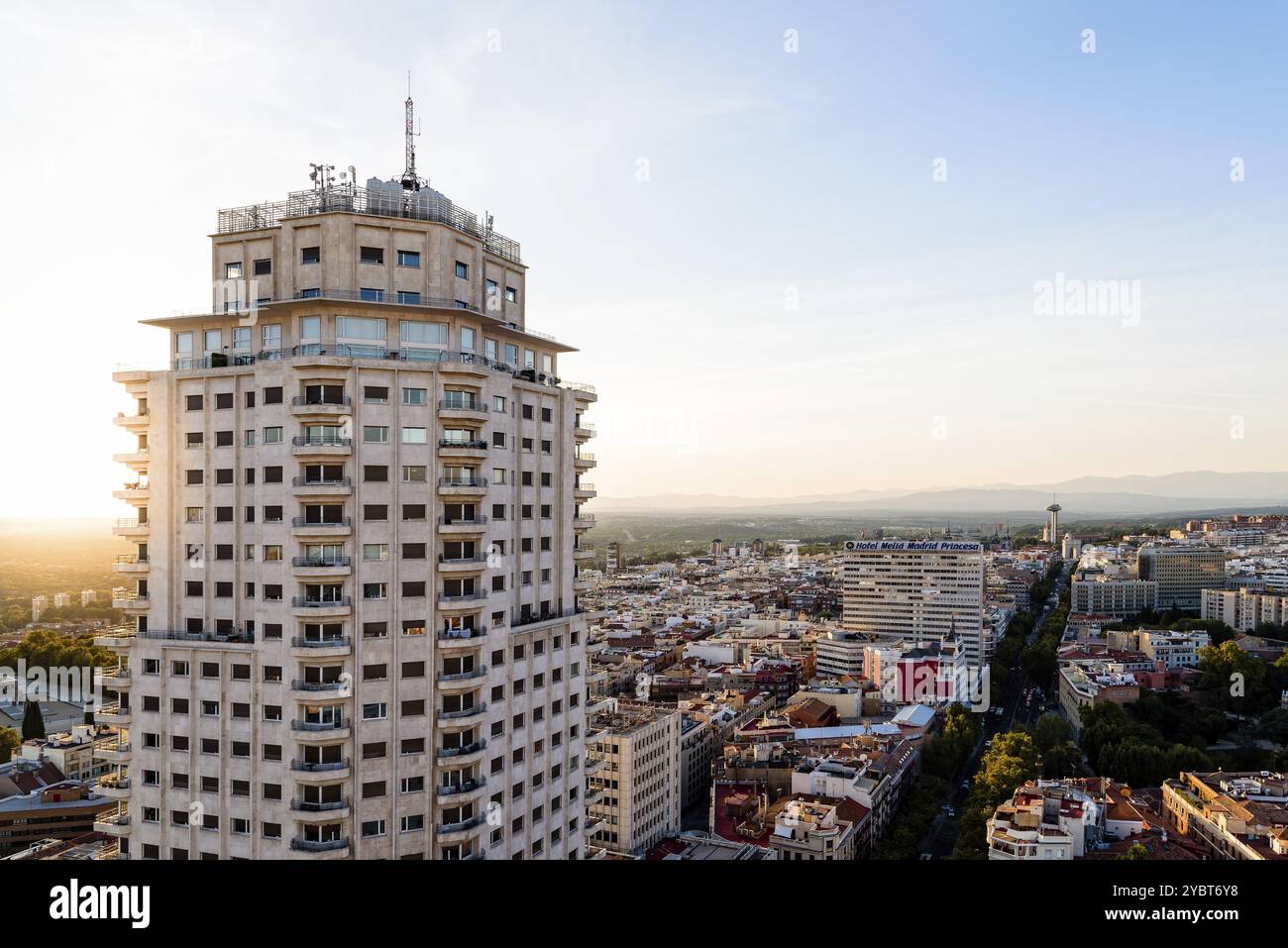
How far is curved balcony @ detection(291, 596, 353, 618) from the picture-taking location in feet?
27.7

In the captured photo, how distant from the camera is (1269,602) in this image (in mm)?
43594

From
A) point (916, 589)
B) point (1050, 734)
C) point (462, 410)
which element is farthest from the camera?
point (916, 589)

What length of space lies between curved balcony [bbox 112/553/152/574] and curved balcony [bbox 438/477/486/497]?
10.5 ft

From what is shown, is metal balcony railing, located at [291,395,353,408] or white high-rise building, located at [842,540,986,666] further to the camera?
white high-rise building, located at [842,540,986,666]

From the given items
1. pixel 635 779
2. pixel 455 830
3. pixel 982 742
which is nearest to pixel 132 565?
pixel 455 830

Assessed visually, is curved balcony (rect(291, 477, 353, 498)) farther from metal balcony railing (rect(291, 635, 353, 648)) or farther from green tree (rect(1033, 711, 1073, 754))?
green tree (rect(1033, 711, 1073, 754))

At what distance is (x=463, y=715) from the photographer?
9.08 metres

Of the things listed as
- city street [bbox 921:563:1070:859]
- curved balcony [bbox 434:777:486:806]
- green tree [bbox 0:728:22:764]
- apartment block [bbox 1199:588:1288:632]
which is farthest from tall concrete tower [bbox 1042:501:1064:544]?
curved balcony [bbox 434:777:486:806]

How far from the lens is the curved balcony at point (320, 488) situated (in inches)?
332

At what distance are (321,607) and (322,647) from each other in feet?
1.19

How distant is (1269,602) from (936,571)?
50.4 feet

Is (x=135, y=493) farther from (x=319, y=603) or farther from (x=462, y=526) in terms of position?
(x=462, y=526)
